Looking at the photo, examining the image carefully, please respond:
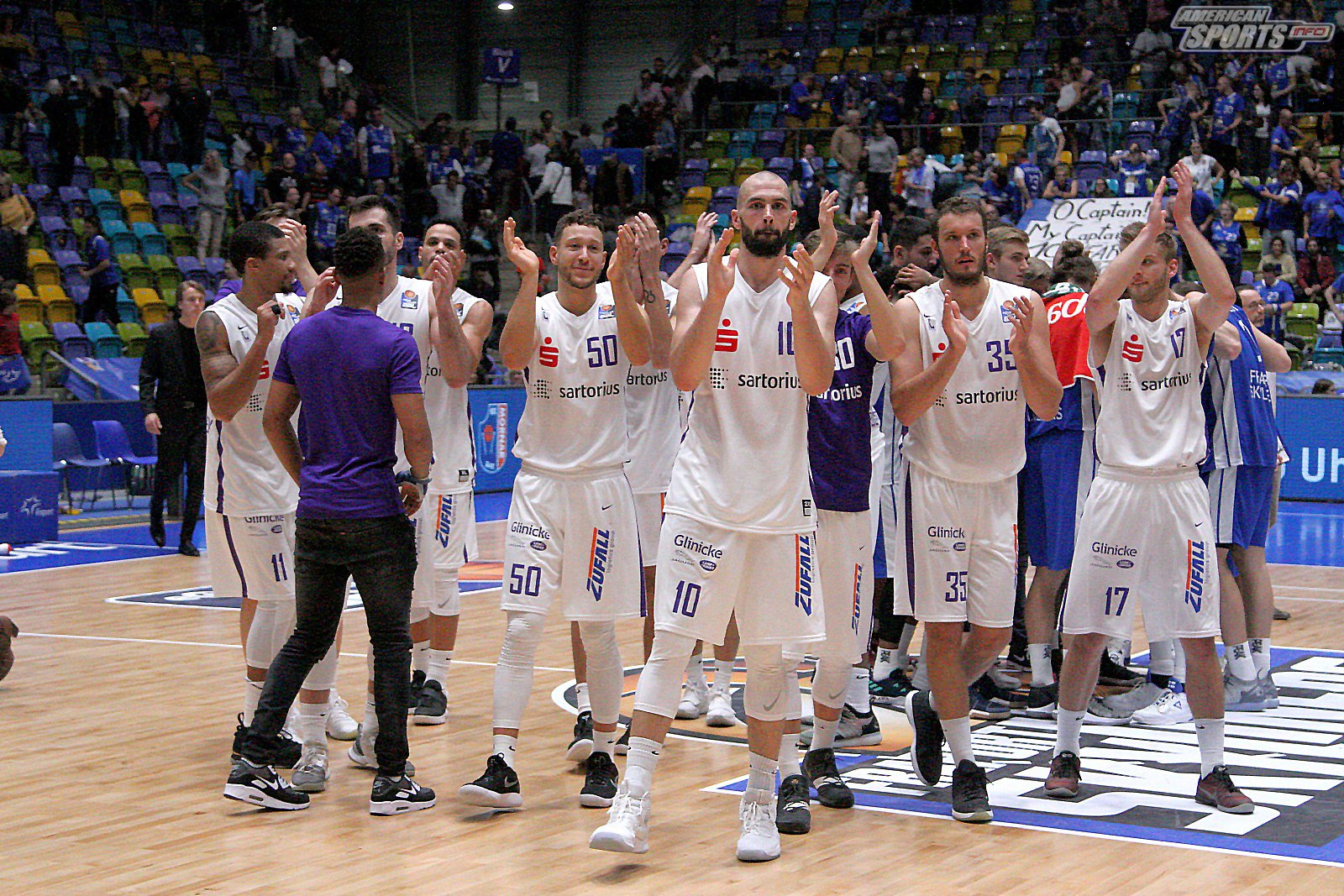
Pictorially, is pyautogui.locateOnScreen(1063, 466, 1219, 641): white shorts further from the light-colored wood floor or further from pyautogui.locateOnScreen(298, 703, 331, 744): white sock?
pyautogui.locateOnScreen(298, 703, 331, 744): white sock

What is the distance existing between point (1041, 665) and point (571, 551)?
3109 millimetres

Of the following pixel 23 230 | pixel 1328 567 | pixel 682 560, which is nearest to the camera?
pixel 682 560

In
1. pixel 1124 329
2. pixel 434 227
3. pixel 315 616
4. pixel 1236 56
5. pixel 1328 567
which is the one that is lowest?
pixel 1328 567

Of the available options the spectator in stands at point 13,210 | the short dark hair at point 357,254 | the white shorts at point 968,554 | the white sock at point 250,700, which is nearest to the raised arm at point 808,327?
the white shorts at point 968,554

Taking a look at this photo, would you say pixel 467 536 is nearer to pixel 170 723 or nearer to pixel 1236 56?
pixel 170 723

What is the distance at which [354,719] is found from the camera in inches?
292

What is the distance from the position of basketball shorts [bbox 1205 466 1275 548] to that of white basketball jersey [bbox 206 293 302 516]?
4.79m

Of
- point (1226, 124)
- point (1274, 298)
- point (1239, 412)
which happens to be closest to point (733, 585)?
point (1239, 412)

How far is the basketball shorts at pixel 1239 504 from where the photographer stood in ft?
26.1

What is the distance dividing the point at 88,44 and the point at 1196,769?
74.7 ft

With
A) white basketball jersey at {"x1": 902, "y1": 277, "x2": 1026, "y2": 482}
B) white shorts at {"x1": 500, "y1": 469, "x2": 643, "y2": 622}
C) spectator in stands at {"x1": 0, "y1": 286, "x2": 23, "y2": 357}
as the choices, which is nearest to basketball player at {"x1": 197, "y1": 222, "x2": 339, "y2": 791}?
white shorts at {"x1": 500, "y1": 469, "x2": 643, "y2": 622}

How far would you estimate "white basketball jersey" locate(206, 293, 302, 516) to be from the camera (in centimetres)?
638

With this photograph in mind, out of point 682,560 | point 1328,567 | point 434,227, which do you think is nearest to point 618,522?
point 682,560

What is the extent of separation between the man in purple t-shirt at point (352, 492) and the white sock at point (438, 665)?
1724 millimetres
